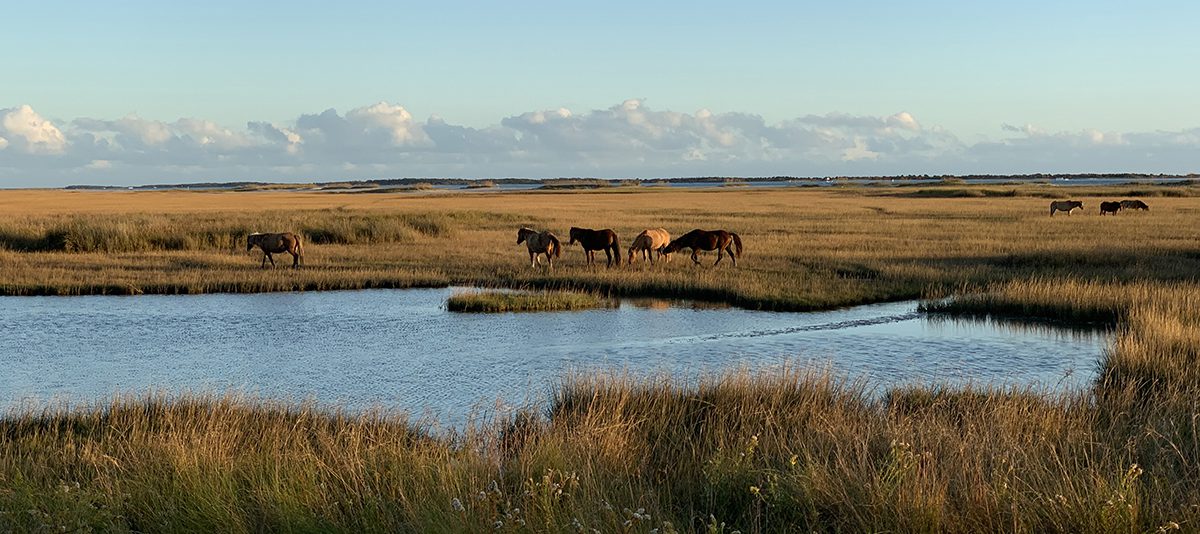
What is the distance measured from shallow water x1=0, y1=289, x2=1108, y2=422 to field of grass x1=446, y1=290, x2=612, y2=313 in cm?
49

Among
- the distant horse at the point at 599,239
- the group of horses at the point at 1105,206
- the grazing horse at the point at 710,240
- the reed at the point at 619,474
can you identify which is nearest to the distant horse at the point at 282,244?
the distant horse at the point at 599,239

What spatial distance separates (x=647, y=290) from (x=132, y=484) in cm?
1571

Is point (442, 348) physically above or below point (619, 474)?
below

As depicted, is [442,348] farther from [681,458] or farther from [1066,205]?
[1066,205]

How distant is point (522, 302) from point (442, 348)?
4.49 m

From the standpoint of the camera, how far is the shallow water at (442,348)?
12.3m

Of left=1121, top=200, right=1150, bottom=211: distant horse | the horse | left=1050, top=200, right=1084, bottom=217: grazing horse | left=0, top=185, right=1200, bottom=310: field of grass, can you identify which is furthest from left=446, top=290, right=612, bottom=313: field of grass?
left=1121, top=200, right=1150, bottom=211: distant horse

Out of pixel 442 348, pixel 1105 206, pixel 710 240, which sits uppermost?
pixel 710 240

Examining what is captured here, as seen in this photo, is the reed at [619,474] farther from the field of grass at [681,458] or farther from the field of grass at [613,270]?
the field of grass at [613,270]

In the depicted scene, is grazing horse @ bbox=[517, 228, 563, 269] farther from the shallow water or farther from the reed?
the reed

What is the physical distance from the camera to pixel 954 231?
124 ft

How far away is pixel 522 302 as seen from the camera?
63.9 feet

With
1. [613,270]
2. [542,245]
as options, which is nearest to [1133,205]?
[613,270]

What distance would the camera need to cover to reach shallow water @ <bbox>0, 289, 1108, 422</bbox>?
40.4 feet
